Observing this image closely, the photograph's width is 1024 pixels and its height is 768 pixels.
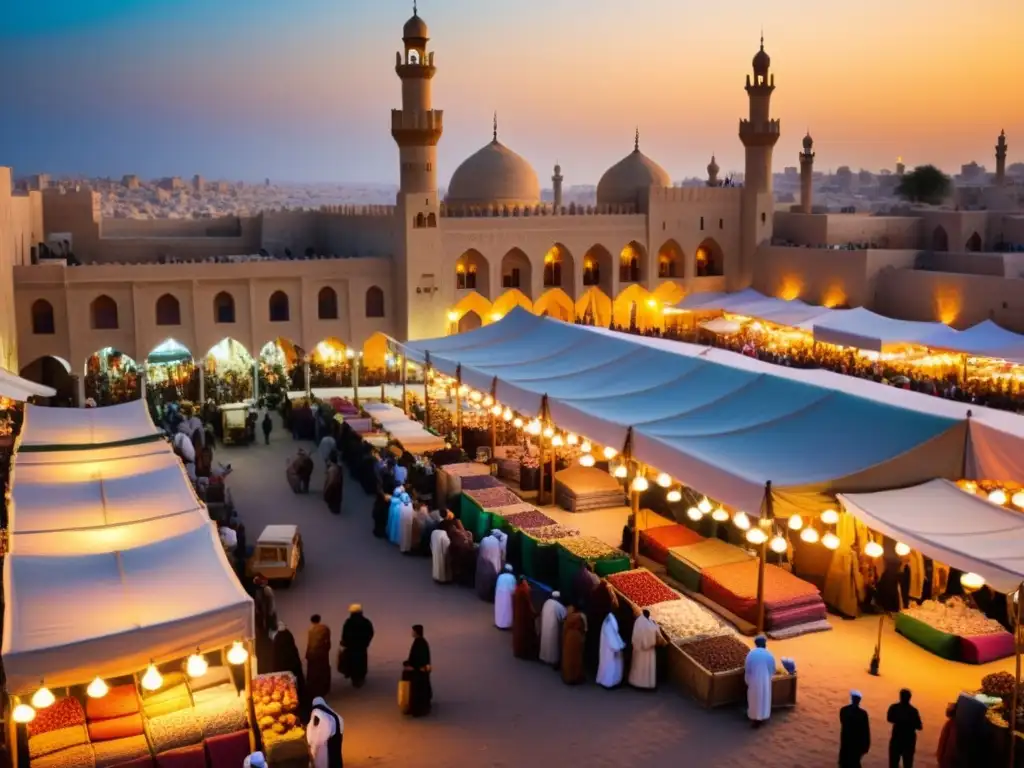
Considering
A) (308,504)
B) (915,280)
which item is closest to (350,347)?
(308,504)

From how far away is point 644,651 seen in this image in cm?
930

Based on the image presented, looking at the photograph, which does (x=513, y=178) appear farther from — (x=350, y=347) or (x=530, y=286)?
(x=350, y=347)

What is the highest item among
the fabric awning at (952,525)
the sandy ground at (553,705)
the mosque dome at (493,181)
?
the mosque dome at (493,181)

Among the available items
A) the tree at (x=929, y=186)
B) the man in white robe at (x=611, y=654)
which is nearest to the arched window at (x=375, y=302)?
the man in white robe at (x=611, y=654)

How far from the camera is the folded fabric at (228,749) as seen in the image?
7.50 meters

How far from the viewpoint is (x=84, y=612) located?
761 centimetres

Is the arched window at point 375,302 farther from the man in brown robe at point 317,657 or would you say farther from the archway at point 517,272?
the man in brown robe at point 317,657

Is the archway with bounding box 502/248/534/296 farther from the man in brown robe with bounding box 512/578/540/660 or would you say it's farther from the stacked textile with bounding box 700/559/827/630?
the man in brown robe with bounding box 512/578/540/660

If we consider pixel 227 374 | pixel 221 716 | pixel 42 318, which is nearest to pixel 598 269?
pixel 227 374

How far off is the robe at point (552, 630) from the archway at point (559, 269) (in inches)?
820

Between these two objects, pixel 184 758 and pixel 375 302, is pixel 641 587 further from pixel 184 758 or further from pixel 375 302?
pixel 375 302

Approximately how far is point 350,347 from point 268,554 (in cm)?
1544

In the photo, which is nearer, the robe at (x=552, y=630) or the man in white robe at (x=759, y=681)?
the man in white robe at (x=759, y=681)

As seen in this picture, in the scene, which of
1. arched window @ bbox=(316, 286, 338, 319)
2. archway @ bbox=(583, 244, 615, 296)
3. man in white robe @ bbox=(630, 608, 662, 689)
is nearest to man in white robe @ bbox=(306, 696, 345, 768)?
man in white robe @ bbox=(630, 608, 662, 689)
